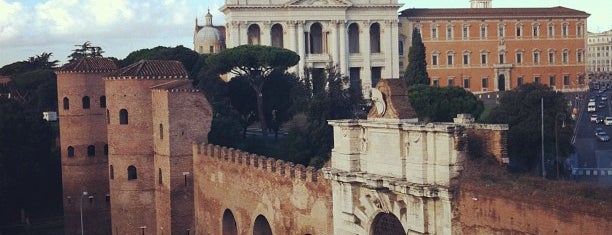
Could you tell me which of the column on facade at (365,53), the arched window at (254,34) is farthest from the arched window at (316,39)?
the arched window at (254,34)

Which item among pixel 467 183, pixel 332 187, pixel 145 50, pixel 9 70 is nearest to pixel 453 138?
pixel 467 183

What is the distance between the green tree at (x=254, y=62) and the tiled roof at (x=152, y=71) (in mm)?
14475

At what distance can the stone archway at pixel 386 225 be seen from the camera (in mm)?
19562

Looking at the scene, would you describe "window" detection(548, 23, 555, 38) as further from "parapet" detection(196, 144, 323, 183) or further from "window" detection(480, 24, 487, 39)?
"parapet" detection(196, 144, 323, 183)

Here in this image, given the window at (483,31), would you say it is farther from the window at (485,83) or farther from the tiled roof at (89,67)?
the tiled roof at (89,67)

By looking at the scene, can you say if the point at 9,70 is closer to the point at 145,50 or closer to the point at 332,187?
the point at 145,50

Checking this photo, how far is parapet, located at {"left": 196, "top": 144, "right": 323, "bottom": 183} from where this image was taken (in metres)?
22.4

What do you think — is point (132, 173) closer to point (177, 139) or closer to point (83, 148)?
point (177, 139)

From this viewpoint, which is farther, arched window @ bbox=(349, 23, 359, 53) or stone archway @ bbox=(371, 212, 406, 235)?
arched window @ bbox=(349, 23, 359, 53)

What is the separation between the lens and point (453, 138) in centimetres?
1691

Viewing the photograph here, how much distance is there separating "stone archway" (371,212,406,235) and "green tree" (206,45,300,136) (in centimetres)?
2646

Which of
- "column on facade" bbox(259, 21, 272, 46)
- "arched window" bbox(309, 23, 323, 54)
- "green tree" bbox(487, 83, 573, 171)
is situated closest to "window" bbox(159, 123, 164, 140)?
"green tree" bbox(487, 83, 573, 171)

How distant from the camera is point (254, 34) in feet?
248

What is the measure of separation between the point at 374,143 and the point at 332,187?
2023 millimetres
